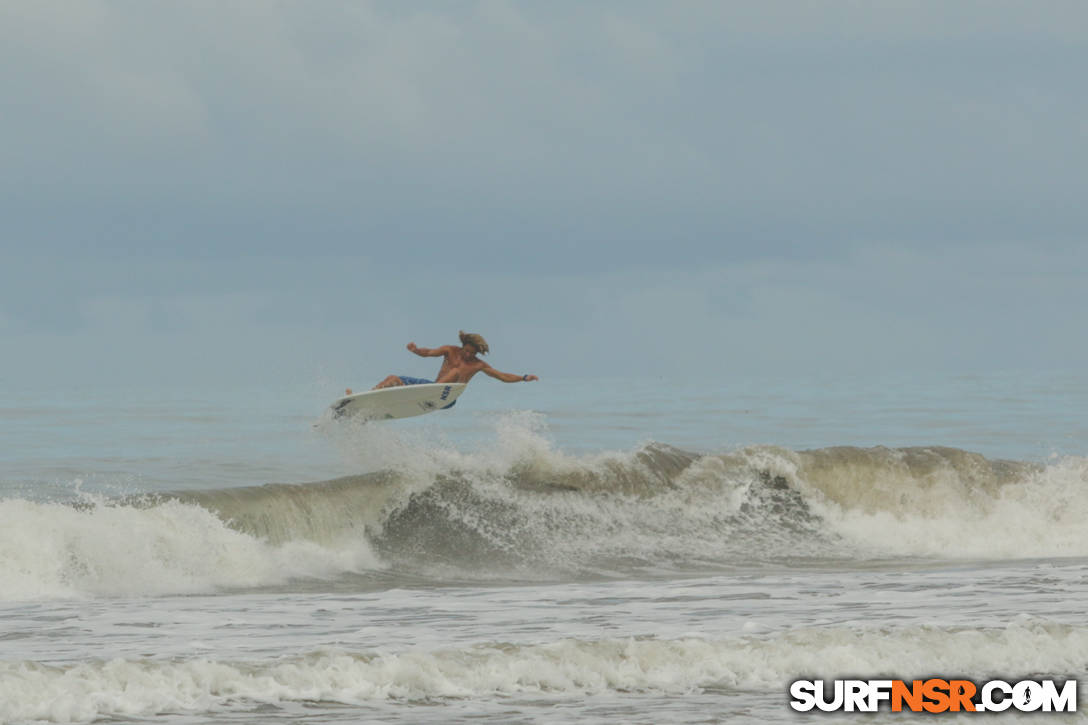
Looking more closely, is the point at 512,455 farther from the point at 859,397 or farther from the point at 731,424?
the point at 859,397

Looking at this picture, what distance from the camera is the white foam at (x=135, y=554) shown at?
15219mm

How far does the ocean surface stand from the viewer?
9.56 m

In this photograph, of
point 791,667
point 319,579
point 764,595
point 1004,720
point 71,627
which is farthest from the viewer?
point 319,579

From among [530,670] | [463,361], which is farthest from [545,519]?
[530,670]

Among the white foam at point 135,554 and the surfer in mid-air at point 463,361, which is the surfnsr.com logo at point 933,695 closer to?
the white foam at point 135,554

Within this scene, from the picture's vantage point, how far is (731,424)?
38812mm

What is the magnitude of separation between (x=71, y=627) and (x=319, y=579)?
4.84m

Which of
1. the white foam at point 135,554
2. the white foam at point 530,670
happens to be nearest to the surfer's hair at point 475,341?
the white foam at point 135,554

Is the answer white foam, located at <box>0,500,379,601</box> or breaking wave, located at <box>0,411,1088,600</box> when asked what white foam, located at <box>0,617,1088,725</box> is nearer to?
white foam, located at <box>0,500,379,601</box>

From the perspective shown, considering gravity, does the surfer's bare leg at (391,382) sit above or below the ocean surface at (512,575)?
above

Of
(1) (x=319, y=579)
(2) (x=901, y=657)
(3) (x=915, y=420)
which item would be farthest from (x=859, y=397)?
(2) (x=901, y=657)

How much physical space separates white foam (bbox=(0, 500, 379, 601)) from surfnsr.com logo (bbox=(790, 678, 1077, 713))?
8207 mm

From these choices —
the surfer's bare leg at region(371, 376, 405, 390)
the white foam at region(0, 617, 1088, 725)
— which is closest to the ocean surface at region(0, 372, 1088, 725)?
the white foam at region(0, 617, 1088, 725)

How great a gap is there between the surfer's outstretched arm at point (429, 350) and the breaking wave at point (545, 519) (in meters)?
2.21
